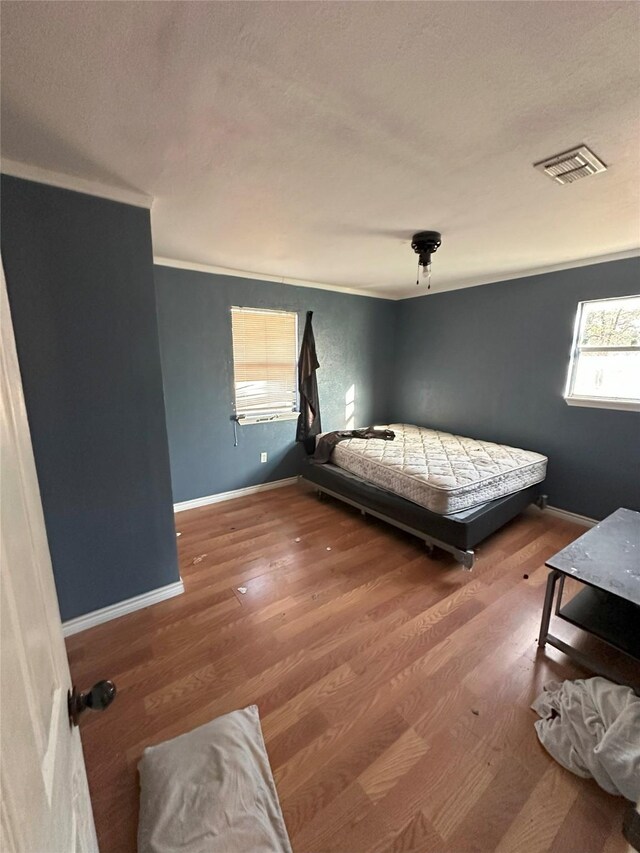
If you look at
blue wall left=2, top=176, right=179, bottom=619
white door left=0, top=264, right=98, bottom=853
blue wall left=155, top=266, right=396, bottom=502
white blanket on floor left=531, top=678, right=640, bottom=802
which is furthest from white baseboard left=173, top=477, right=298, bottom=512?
white blanket on floor left=531, top=678, right=640, bottom=802

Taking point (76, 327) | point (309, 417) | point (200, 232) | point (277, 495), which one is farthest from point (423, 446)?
point (76, 327)

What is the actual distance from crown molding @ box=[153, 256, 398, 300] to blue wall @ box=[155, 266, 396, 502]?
4 centimetres

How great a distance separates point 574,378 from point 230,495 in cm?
357

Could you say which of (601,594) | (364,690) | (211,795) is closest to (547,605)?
(601,594)

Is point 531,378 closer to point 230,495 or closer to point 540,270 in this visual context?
point 540,270

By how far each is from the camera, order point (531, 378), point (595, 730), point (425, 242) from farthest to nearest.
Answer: point (531, 378) < point (425, 242) < point (595, 730)

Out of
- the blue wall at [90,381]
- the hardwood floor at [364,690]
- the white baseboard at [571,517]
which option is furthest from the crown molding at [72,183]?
the white baseboard at [571,517]

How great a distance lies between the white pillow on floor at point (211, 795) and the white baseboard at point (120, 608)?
89 cm

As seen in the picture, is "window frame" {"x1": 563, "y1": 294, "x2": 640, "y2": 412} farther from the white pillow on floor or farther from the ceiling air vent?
the white pillow on floor

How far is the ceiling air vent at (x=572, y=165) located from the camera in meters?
1.39

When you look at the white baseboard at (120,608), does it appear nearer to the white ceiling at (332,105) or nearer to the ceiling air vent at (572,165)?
the white ceiling at (332,105)

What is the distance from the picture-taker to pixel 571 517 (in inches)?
123

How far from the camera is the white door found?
1.15 ft

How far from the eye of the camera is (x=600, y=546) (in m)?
1.84
